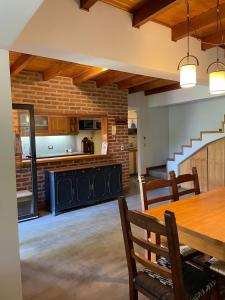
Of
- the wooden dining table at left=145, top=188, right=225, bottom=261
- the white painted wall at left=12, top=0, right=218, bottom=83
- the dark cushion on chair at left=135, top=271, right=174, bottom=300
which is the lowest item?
the dark cushion on chair at left=135, top=271, right=174, bottom=300

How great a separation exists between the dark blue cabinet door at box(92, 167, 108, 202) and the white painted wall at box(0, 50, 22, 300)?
279 centimetres

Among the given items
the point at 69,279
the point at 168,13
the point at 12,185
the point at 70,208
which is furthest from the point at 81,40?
the point at 70,208

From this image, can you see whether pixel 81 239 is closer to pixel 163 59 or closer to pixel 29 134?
pixel 29 134

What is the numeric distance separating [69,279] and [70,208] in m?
2.10

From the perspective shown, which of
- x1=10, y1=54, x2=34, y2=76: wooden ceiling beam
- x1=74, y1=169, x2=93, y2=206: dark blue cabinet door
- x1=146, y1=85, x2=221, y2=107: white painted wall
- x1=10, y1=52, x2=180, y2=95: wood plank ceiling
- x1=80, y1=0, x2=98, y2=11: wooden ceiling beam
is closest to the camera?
x1=80, y1=0, x2=98, y2=11: wooden ceiling beam

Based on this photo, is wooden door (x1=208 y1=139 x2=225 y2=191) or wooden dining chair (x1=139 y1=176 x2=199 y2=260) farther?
wooden door (x1=208 y1=139 x2=225 y2=191)

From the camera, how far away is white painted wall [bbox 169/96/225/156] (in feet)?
21.2

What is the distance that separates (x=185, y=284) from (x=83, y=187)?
3.17m

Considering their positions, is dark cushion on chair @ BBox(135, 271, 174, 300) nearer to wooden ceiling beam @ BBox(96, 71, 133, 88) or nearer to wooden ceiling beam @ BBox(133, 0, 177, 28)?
wooden ceiling beam @ BBox(133, 0, 177, 28)

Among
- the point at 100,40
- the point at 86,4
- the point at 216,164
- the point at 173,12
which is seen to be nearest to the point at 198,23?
the point at 173,12

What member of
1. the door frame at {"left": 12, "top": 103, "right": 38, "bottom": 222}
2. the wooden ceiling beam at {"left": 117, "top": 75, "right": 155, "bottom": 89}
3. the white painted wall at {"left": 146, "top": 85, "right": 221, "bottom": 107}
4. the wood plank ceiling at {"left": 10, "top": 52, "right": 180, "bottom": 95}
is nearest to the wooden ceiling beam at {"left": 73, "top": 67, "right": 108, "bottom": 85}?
the wood plank ceiling at {"left": 10, "top": 52, "right": 180, "bottom": 95}

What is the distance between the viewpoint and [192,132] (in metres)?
7.14

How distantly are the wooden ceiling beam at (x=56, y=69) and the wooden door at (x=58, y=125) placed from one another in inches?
69.2

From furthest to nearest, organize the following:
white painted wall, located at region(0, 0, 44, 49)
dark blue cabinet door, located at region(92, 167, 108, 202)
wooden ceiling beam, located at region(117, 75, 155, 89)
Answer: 1. wooden ceiling beam, located at region(117, 75, 155, 89)
2. dark blue cabinet door, located at region(92, 167, 108, 202)
3. white painted wall, located at region(0, 0, 44, 49)
